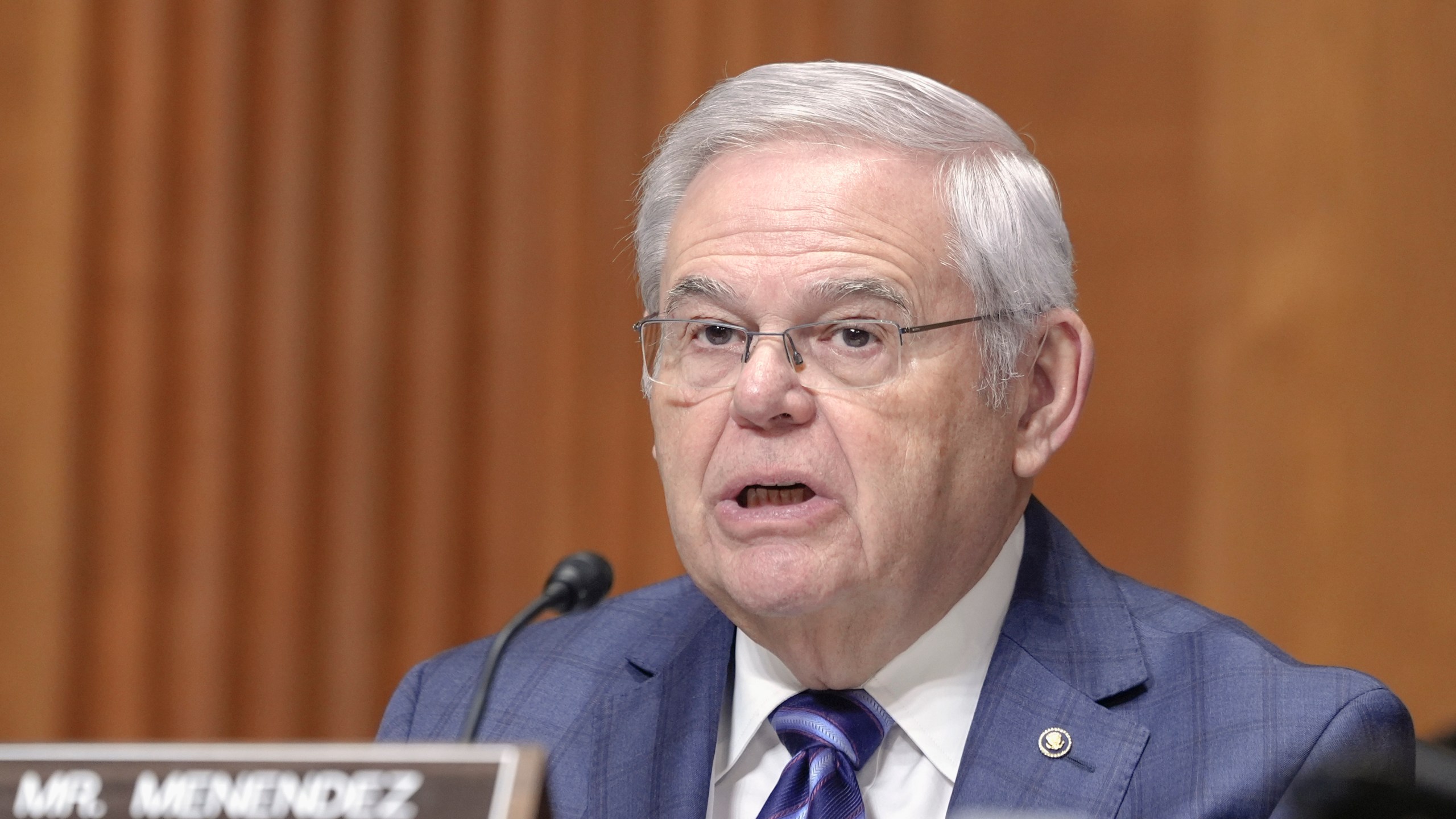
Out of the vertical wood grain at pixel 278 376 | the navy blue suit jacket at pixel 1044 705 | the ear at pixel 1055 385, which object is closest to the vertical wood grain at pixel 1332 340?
the navy blue suit jacket at pixel 1044 705

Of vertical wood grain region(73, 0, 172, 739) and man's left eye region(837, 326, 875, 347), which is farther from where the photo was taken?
vertical wood grain region(73, 0, 172, 739)

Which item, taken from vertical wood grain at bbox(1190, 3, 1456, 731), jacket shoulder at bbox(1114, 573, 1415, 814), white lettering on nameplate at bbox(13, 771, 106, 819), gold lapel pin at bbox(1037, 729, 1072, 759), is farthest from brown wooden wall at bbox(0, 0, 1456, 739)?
white lettering on nameplate at bbox(13, 771, 106, 819)

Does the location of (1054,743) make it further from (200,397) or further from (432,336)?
(200,397)

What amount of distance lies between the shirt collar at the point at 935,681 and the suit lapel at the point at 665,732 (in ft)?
0.15

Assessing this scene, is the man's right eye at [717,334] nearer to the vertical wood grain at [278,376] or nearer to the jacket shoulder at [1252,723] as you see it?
the jacket shoulder at [1252,723]

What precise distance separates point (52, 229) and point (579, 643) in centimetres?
173

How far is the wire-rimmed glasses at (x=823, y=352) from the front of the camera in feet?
5.25

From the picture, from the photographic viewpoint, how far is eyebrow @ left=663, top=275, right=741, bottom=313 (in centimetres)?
164

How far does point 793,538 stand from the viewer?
5.05 ft

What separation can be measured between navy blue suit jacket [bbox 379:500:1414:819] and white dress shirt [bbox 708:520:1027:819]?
0.04m

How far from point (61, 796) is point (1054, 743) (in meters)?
1.06

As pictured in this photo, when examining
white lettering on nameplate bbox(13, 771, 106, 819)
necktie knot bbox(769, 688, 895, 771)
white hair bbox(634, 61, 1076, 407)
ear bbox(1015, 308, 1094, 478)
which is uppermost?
white hair bbox(634, 61, 1076, 407)

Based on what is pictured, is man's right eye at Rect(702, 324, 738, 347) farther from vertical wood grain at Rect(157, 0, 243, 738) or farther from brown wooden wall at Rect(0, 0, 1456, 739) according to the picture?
vertical wood grain at Rect(157, 0, 243, 738)

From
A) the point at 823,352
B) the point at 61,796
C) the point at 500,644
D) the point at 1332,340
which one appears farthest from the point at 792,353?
the point at 1332,340
